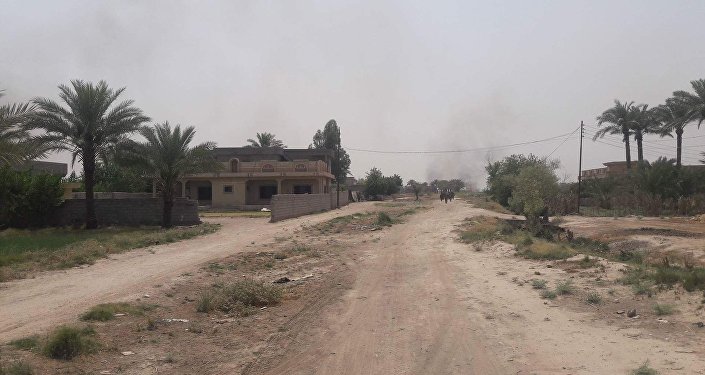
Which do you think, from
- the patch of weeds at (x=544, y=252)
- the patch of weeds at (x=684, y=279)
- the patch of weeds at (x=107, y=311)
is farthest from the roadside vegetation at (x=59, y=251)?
the patch of weeds at (x=684, y=279)

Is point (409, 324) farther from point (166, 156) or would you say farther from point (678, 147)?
point (678, 147)

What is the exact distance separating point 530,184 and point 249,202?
30.2 meters

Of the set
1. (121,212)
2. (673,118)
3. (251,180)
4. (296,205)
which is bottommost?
(121,212)

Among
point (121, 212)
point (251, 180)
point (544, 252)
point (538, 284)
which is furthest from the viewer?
point (251, 180)

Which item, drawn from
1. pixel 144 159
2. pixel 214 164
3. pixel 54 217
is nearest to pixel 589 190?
pixel 214 164

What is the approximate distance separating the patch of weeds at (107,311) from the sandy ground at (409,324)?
1.18 feet

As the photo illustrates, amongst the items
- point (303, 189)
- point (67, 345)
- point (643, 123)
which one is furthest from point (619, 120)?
point (67, 345)

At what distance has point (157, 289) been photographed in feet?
35.1

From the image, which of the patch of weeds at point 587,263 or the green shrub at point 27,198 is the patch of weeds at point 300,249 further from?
the green shrub at point 27,198

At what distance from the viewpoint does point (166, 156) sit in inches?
1142

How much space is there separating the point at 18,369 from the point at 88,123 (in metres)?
23.8

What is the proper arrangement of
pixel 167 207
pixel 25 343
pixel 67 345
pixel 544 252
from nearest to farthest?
pixel 67 345, pixel 25 343, pixel 544 252, pixel 167 207

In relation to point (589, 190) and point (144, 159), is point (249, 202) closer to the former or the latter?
point (144, 159)

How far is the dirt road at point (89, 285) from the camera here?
8.09m
